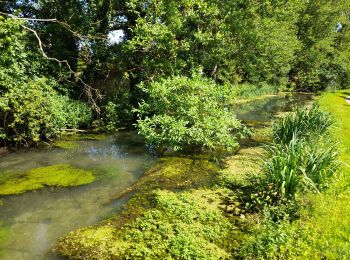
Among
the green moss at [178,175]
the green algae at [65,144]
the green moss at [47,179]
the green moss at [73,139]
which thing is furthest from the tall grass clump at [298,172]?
the green moss at [73,139]

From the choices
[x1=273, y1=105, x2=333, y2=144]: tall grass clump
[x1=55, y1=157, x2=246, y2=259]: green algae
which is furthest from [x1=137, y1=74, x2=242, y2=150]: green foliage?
[x1=55, y1=157, x2=246, y2=259]: green algae

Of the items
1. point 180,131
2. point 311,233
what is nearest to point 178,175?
point 180,131

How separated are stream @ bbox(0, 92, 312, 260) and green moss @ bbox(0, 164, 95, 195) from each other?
1.18 ft

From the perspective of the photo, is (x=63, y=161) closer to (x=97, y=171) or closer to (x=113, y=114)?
(x=97, y=171)

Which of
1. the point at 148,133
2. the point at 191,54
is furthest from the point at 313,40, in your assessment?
the point at 148,133

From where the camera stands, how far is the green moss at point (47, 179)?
963 centimetres

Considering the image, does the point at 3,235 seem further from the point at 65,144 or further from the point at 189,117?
the point at 65,144

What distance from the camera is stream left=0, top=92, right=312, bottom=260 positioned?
679cm

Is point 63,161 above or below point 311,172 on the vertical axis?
below

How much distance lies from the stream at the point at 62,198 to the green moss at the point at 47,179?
359mm

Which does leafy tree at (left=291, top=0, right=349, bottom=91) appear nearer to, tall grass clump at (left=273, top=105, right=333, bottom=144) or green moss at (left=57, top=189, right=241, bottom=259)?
tall grass clump at (left=273, top=105, right=333, bottom=144)

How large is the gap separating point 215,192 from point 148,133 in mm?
4825

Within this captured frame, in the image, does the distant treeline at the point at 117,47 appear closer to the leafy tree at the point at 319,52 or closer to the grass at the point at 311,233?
the grass at the point at 311,233

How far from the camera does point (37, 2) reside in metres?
18.5
